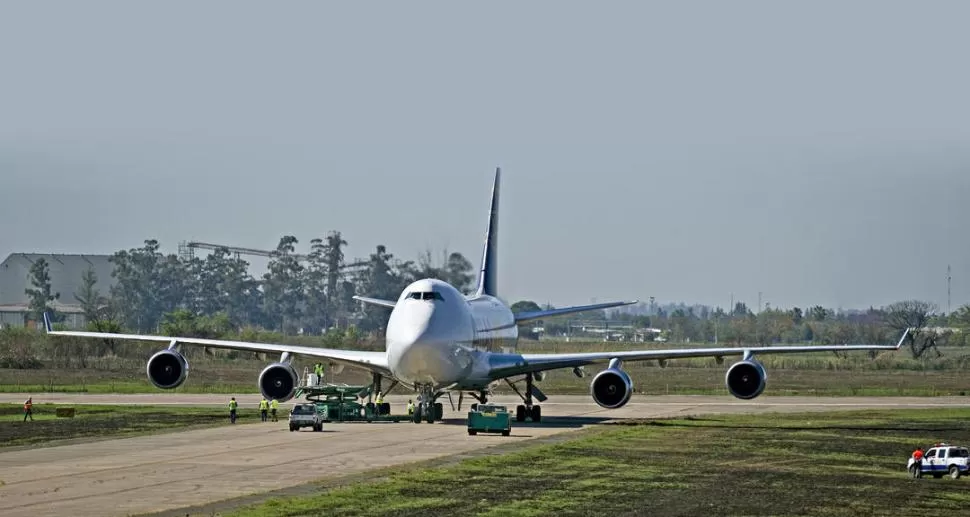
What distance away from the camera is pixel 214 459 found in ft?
130

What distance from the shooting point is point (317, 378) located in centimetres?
6475

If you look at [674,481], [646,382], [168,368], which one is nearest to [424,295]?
[168,368]

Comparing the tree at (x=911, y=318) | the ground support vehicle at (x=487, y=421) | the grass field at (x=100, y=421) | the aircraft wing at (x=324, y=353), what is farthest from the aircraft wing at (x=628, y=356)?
the tree at (x=911, y=318)

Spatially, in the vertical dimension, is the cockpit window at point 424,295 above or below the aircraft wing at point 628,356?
above

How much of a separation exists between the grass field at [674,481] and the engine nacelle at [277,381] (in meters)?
12.9

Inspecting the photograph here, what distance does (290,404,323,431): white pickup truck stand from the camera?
51.1 metres

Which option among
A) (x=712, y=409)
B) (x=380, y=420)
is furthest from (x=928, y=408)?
(x=380, y=420)

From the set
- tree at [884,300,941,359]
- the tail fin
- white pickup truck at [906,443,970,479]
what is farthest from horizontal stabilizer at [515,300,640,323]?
tree at [884,300,941,359]

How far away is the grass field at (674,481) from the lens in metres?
29.3

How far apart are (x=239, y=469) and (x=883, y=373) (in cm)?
7468

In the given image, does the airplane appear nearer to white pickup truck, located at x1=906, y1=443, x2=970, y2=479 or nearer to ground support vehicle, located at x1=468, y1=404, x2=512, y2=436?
ground support vehicle, located at x1=468, y1=404, x2=512, y2=436

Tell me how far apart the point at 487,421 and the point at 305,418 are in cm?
633

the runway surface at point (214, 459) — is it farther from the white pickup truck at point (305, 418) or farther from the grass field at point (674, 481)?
the grass field at point (674, 481)

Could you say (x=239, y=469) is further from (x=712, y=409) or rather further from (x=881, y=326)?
(x=881, y=326)
